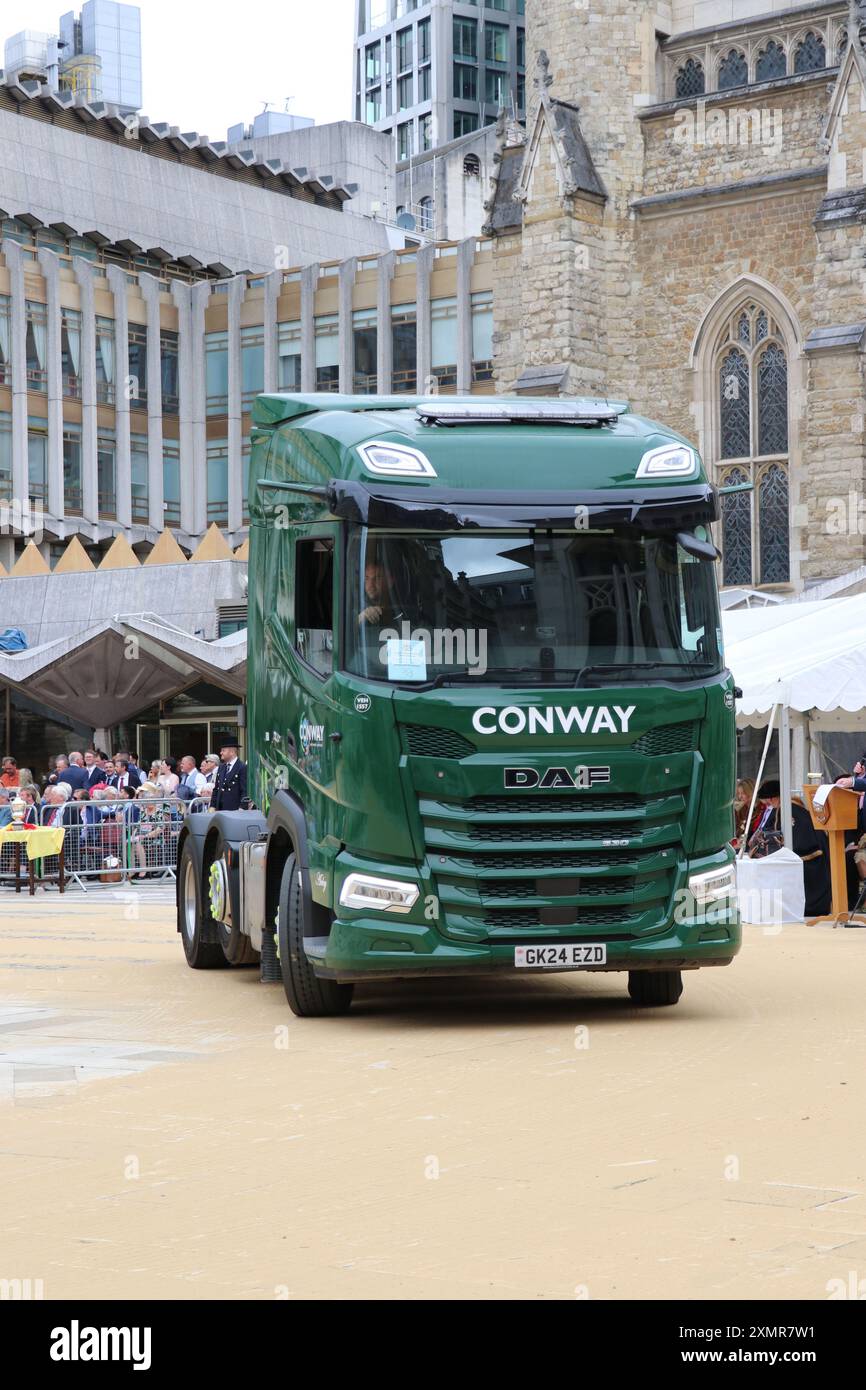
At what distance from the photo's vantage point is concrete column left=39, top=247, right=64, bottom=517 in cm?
5756

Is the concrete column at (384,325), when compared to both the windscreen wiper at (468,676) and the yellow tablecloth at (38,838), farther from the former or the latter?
the windscreen wiper at (468,676)

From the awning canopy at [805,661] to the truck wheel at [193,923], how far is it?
6.54 metres

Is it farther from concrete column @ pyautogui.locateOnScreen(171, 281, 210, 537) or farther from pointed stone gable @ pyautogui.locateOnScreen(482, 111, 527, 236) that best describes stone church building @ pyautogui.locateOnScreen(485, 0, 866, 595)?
concrete column @ pyautogui.locateOnScreen(171, 281, 210, 537)

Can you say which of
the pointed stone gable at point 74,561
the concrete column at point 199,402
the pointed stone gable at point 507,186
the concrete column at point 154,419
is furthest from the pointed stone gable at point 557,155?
the concrete column at point 199,402

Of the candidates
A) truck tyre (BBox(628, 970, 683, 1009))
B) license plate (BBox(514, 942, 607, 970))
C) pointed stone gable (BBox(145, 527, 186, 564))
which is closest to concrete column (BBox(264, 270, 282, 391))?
pointed stone gable (BBox(145, 527, 186, 564))

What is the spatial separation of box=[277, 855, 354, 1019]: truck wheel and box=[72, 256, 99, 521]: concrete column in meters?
47.8

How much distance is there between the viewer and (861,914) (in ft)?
62.6

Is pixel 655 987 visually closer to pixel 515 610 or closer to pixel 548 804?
pixel 548 804

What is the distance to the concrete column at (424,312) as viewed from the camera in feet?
185

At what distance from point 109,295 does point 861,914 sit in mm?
44978

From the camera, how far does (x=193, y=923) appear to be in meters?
15.1

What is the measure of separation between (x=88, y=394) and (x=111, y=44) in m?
38.8

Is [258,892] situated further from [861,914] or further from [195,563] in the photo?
[195,563]
